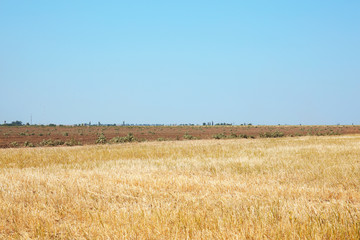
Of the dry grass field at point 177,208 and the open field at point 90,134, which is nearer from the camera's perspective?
the dry grass field at point 177,208

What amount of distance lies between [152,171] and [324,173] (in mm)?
5472

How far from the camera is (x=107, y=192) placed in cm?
676

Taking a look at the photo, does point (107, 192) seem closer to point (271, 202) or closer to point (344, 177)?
point (271, 202)

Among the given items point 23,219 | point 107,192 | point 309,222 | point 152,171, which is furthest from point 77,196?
point 309,222

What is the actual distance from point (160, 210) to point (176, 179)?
10.1ft

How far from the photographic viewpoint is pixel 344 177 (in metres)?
8.48

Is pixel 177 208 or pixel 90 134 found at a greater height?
pixel 177 208

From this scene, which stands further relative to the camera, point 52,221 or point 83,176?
point 83,176

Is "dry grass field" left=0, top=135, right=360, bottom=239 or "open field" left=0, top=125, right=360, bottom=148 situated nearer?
"dry grass field" left=0, top=135, right=360, bottom=239

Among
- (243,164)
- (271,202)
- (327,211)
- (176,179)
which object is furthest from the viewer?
(243,164)

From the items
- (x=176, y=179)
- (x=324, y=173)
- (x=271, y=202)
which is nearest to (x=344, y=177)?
(x=324, y=173)

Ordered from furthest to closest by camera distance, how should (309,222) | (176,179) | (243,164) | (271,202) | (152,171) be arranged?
1. (243,164)
2. (152,171)
3. (176,179)
4. (271,202)
5. (309,222)

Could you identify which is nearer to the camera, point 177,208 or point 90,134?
point 177,208

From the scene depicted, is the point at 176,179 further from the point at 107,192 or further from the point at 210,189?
the point at 107,192
